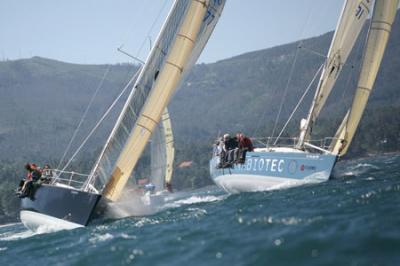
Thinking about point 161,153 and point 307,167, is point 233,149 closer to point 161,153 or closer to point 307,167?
point 307,167

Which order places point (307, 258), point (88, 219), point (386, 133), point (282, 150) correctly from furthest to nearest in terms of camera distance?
point (386, 133), point (282, 150), point (88, 219), point (307, 258)

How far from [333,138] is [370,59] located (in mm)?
3831

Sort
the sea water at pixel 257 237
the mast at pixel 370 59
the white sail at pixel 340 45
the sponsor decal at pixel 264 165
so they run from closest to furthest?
the sea water at pixel 257 237 → the sponsor decal at pixel 264 165 → the mast at pixel 370 59 → the white sail at pixel 340 45

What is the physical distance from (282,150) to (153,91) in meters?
7.23

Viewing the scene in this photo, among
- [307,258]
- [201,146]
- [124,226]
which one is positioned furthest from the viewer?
[201,146]

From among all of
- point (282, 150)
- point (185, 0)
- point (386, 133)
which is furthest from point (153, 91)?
point (386, 133)

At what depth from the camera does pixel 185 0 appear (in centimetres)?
2164

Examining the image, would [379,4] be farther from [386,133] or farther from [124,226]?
[386,133]

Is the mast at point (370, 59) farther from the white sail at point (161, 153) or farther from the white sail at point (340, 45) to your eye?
the white sail at point (161, 153)

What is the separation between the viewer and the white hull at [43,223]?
19.5 m

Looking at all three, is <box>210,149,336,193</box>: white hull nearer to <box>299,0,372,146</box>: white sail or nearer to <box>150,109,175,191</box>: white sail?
<box>299,0,372,146</box>: white sail

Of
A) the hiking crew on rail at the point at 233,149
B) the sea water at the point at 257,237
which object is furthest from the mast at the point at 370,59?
the sea water at the point at 257,237

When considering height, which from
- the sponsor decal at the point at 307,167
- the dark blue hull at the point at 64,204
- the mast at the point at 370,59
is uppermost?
the mast at the point at 370,59

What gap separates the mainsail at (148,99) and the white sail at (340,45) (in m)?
7.55
